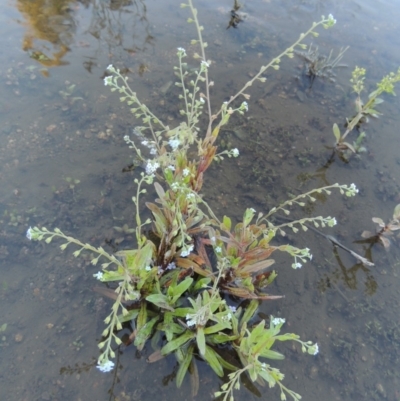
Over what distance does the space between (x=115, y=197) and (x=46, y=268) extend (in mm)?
1076

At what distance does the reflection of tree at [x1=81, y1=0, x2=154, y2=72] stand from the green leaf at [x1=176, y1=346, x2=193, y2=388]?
4273mm

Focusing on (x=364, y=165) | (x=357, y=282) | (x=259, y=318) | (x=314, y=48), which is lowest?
(x=259, y=318)

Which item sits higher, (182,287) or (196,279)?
(182,287)

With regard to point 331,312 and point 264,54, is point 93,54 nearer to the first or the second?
point 264,54

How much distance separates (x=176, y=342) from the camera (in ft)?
10.3

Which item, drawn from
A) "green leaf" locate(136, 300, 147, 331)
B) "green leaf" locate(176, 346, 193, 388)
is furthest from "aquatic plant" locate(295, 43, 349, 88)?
"green leaf" locate(176, 346, 193, 388)

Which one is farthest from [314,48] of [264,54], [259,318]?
[259,318]

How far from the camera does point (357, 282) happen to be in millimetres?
3990

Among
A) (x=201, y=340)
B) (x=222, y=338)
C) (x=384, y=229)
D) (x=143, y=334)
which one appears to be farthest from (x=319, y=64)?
(x=143, y=334)

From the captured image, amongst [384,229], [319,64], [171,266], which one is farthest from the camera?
[319,64]

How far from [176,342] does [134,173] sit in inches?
84.3

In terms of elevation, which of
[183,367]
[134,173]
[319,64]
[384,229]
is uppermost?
[319,64]

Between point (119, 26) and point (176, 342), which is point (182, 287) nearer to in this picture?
point (176, 342)

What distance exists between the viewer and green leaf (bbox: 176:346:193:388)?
3164 millimetres
